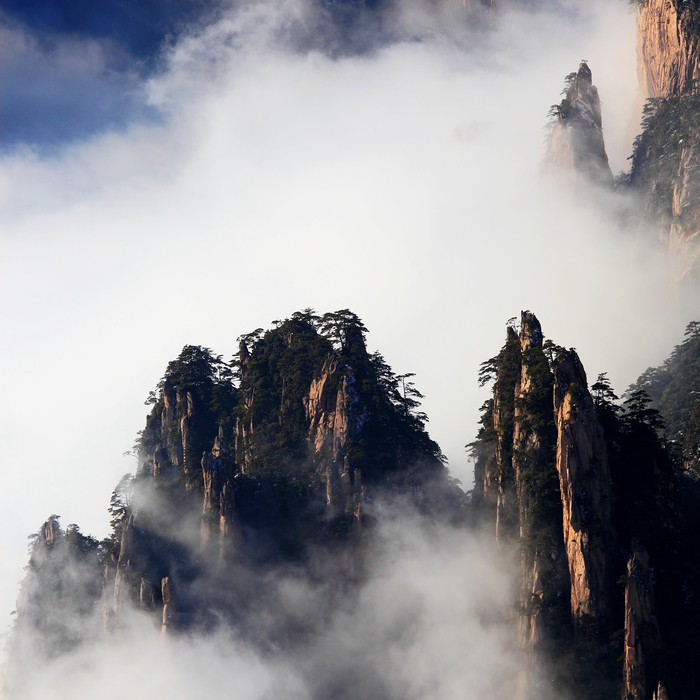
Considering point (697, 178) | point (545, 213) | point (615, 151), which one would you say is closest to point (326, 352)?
point (697, 178)

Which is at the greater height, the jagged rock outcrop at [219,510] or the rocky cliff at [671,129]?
the rocky cliff at [671,129]

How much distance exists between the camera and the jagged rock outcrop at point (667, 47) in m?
163

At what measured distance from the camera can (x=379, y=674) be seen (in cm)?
9525

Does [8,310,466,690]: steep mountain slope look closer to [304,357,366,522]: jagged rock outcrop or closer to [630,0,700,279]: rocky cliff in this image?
[304,357,366,522]: jagged rock outcrop

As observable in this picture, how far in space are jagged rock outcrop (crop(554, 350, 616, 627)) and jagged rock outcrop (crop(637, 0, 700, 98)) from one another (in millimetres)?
100428

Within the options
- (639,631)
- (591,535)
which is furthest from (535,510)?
(639,631)

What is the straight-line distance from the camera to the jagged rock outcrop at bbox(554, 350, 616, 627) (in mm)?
79375

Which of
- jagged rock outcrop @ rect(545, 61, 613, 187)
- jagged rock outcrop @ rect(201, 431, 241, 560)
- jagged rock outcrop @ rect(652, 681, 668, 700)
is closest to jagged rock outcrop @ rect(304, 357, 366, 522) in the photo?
jagged rock outcrop @ rect(201, 431, 241, 560)

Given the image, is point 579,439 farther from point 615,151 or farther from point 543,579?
point 615,151

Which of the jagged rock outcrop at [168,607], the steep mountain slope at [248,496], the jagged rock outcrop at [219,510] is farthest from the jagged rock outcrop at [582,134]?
the jagged rock outcrop at [168,607]

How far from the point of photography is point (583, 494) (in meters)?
81.9

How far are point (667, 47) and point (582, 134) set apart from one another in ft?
70.2

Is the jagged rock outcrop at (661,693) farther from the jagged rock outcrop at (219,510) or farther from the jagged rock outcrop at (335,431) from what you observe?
the jagged rock outcrop at (219,510)

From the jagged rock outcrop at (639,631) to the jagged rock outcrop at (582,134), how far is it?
4562 inches
